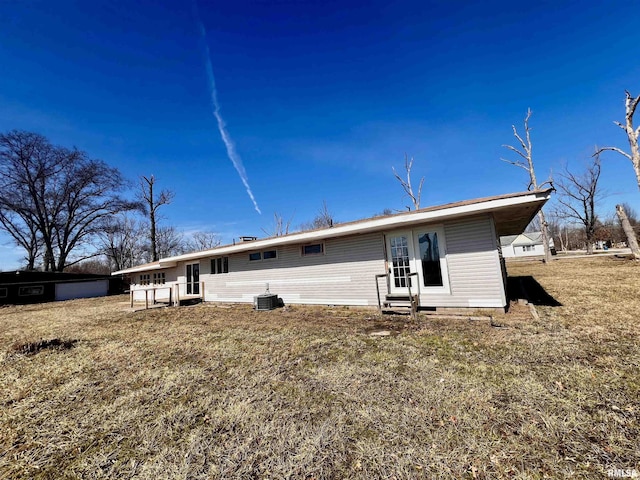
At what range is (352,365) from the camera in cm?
391

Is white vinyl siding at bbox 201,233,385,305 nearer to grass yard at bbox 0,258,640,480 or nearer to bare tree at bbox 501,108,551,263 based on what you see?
grass yard at bbox 0,258,640,480

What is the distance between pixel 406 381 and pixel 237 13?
43.3 feet

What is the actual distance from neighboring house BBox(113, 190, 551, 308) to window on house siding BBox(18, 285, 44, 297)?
69.1 feet

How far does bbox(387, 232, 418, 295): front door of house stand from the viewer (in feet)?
25.4

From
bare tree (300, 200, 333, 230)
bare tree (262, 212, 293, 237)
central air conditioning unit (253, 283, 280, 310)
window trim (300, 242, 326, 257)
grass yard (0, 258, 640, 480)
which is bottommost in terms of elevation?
grass yard (0, 258, 640, 480)

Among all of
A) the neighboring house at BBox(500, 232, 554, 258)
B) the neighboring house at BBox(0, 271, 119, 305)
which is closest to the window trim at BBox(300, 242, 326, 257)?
the neighboring house at BBox(0, 271, 119, 305)

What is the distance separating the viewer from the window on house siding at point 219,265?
44.2ft

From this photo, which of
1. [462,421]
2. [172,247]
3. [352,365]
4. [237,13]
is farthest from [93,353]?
[172,247]

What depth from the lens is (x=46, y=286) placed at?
901 inches

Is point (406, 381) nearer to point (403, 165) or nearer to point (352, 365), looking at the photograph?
point (352, 365)

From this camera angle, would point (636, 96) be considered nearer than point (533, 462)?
No

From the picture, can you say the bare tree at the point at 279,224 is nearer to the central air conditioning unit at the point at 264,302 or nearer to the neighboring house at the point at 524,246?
the central air conditioning unit at the point at 264,302

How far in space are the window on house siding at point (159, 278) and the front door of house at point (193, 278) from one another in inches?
110

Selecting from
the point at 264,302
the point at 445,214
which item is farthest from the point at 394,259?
the point at 264,302
